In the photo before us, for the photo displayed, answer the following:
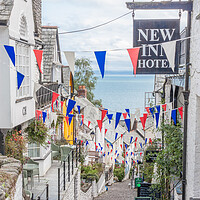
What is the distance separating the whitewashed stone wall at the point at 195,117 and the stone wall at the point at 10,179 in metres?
3.00

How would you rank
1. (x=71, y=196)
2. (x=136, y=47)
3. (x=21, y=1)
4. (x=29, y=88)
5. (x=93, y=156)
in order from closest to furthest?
(x=136, y=47)
(x=21, y=1)
(x=29, y=88)
(x=71, y=196)
(x=93, y=156)

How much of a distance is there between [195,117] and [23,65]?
5.09m

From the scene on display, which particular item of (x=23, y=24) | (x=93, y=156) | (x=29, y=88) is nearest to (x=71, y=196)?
(x=29, y=88)

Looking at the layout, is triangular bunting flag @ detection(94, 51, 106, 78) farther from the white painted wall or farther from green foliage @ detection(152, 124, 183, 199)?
green foliage @ detection(152, 124, 183, 199)

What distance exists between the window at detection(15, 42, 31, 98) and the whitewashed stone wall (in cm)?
448

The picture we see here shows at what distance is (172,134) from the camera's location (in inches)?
297

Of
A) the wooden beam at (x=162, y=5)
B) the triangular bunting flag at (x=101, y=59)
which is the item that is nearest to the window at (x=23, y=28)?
the triangular bunting flag at (x=101, y=59)

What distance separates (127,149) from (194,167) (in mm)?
36170

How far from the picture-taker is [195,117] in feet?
17.9

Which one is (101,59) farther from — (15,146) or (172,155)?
(15,146)

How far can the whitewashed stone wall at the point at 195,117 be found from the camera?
536cm

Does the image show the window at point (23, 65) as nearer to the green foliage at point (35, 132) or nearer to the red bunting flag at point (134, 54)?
the green foliage at point (35, 132)

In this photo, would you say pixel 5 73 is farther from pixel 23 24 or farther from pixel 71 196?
pixel 71 196

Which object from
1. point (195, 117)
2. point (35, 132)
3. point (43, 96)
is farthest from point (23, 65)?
point (195, 117)
